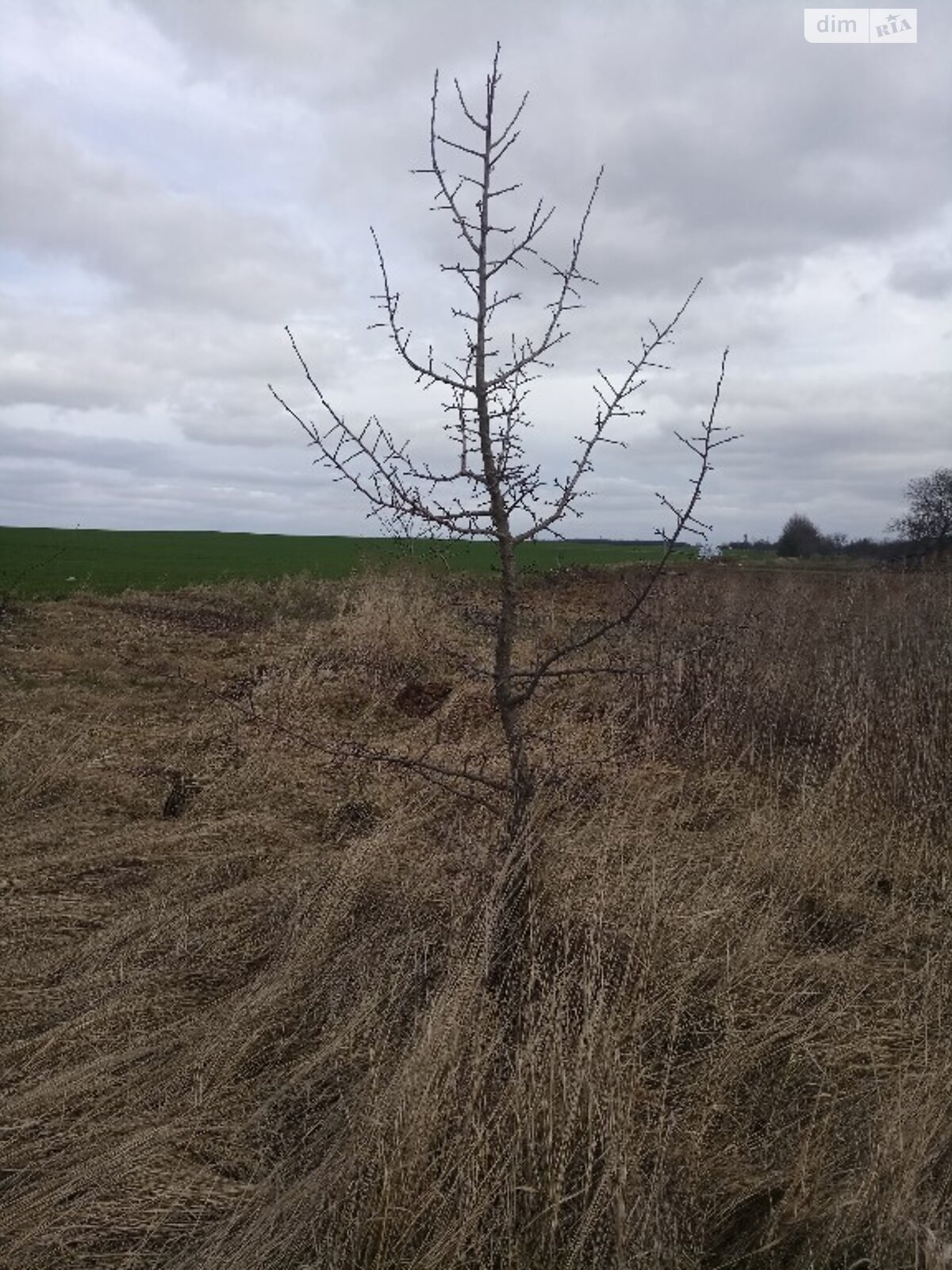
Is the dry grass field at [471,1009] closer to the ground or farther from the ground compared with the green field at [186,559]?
closer to the ground

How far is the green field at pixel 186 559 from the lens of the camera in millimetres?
6834

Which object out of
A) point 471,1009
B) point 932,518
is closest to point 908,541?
point 932,518

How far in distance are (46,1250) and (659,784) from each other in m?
4.66

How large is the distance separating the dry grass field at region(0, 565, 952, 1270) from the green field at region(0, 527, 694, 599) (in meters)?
1.27

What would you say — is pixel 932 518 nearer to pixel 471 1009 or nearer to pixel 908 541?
pixel 908 541

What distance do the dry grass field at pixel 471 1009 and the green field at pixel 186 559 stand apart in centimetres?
127

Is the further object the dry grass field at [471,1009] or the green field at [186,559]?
the green field at [186,559]

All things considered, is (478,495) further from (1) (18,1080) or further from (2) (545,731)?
(2) (545,731)

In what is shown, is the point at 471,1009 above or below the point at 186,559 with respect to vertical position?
below

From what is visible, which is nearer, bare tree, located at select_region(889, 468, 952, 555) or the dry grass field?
the dry grass field

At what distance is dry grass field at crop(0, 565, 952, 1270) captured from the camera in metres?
2.65

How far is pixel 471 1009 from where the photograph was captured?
3.32 metres

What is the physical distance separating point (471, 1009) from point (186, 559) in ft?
116

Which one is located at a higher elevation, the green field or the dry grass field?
the green field
